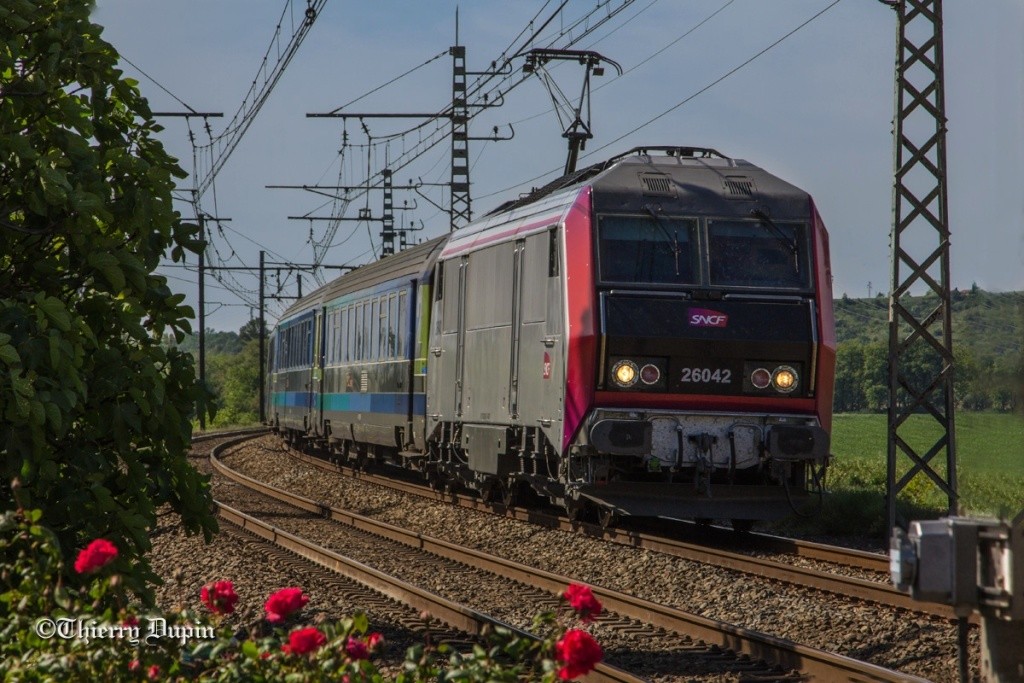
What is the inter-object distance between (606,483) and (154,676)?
7901 millimetres

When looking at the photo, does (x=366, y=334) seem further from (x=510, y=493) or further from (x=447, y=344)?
(x=510, y=493)

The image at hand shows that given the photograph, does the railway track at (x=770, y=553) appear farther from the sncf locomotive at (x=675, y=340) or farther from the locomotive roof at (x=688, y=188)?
the locomotive roof at (x=688, y=188)

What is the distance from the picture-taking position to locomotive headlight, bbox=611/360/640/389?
1185cm

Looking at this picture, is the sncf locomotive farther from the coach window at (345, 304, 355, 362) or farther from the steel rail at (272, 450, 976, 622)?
the coach window at (345, 304, 355, 362)

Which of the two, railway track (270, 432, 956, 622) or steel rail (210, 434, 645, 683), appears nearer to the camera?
steel rail (210, 434, 645, 683)

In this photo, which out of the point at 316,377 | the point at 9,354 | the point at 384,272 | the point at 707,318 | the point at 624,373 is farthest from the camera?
the point at 316,377

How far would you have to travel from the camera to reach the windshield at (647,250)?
1209 centimetres

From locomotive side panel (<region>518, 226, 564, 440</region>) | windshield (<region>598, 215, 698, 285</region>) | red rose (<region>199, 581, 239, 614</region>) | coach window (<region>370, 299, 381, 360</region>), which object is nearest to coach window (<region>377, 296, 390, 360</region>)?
coach window (<region>370, 299, 381, 360</region>)

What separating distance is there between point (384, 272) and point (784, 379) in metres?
10.8

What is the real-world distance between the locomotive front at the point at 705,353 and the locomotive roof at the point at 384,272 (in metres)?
6.51

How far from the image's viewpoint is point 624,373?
38.9 ft

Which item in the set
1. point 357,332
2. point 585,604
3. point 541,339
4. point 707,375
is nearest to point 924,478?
Result: point 707,375

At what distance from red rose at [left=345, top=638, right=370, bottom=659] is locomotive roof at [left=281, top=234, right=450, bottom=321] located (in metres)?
14.3

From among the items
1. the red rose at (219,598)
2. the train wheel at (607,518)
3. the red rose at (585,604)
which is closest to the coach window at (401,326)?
the train wheel at (607,518)
